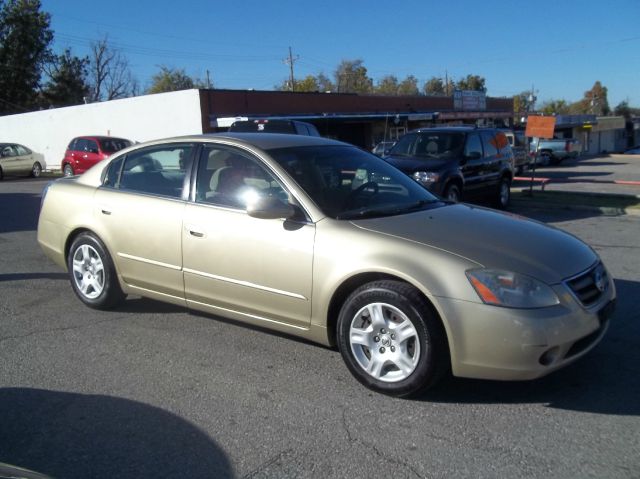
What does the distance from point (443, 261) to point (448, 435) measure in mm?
992

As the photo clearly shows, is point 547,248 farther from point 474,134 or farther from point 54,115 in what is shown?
point 54,115

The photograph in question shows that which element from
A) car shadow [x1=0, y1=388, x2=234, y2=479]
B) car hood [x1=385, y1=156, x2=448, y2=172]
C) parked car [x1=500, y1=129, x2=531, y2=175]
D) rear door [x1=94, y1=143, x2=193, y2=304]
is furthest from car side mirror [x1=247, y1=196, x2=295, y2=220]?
parked car [x1=500, y1=129, x2=531, y2=175]

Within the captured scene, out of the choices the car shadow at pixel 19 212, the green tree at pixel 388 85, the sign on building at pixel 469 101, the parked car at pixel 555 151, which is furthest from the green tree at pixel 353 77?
the car shadow at pixel 19 212

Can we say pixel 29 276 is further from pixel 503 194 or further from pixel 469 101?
pixel 469 101

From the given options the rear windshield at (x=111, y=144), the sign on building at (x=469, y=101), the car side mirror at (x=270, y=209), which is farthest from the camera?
the sign on building at (x=469, y=101)

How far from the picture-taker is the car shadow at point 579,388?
3621mm

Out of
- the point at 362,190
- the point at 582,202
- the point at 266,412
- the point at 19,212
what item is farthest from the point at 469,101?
the point at 266,412

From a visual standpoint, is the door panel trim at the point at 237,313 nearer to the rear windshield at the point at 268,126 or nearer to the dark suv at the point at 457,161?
the dark suv at the point at 457,161

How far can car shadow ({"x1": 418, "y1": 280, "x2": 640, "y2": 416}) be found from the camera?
362 centimetres

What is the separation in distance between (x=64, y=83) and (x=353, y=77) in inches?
1693

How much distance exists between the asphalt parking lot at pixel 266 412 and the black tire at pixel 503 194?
755 centimetres

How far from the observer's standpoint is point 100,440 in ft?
10.8

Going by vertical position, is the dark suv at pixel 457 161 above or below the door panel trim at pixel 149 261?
above

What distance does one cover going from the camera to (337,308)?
404 cm
